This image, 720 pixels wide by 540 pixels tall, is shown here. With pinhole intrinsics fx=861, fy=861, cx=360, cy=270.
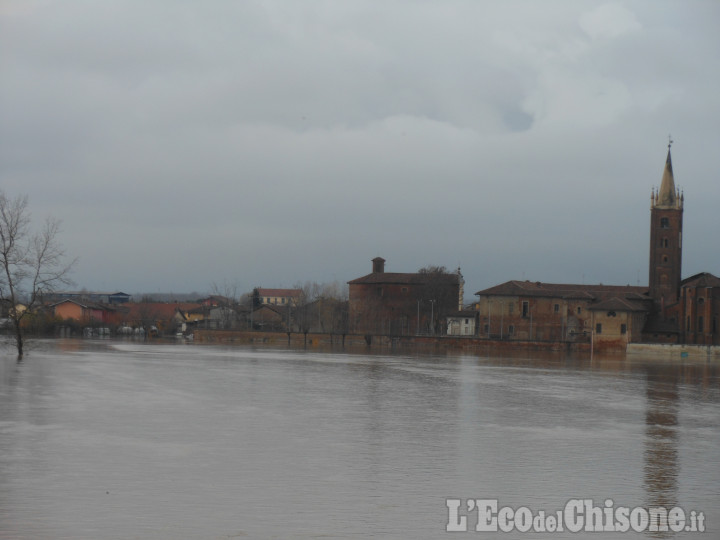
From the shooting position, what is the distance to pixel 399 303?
9775cm

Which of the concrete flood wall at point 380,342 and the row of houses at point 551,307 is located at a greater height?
the row of houses at point 551,307

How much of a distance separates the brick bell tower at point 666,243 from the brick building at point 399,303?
945 inches

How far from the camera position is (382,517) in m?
9.58

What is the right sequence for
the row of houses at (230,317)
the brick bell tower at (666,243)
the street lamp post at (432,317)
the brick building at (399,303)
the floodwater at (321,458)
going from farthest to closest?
the row of houses at (230,317) < the brick building at (399,303) < the street lamp post at (432,317) < the brick bell tower at (666,243) < the floodwater at (321,458)

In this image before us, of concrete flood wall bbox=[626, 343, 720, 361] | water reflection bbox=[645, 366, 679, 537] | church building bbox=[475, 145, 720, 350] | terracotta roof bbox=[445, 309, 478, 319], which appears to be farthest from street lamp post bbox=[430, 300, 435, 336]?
water reflection bbox=[645, 366, 679, 537]

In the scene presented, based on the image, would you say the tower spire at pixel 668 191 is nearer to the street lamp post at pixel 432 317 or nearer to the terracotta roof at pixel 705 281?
the terracotta roof at pixel 705 281

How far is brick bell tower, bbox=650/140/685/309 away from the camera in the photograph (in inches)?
3194

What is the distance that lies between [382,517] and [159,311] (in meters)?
122

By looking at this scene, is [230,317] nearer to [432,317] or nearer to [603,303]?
[432,317]

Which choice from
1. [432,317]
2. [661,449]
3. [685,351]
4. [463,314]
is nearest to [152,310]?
[432,317]

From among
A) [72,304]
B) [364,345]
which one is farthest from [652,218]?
[72,304]

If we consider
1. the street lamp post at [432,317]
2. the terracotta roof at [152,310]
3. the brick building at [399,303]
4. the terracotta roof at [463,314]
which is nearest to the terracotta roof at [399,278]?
the brick building at [399,303]

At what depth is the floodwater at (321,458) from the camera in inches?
367

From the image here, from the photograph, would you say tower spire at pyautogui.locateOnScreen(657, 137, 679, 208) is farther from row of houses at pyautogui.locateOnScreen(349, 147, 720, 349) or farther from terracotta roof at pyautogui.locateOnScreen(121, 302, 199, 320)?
terracotta roof at pyautogui.locateOnScreen(121, 302, 199, 320)
